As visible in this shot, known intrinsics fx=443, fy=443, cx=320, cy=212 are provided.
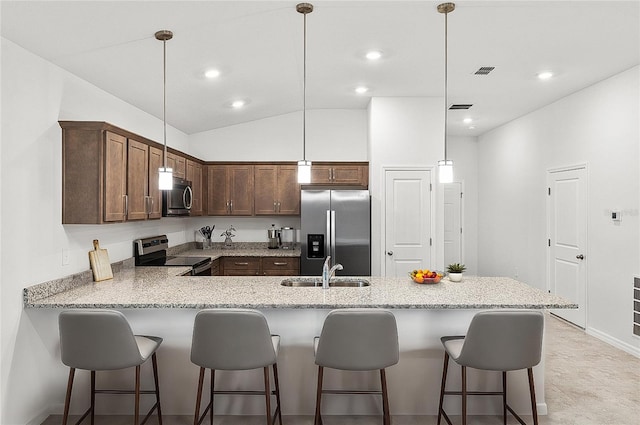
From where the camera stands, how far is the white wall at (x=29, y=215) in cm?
271

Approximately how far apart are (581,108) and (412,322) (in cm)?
370

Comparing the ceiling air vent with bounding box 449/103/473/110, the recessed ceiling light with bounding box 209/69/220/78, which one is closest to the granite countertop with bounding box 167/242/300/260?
the recessed ceiling light with bounding box 209/69/220/78

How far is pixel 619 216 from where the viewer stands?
4.45m

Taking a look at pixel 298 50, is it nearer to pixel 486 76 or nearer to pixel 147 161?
pixel 147 161

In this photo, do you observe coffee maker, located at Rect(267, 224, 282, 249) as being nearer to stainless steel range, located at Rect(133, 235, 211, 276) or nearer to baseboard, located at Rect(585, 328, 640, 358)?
stainless steel range, located at Rect(133, 235, 211, 276)

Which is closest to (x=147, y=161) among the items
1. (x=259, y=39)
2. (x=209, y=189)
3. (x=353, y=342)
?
(x=259, y=39)

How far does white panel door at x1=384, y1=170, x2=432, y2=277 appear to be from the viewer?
5523mm

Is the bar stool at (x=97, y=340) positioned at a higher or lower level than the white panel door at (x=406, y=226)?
lower

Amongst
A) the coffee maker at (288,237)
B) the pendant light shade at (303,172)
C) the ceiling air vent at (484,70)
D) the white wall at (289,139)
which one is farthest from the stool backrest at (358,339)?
the white wall at (289,139)

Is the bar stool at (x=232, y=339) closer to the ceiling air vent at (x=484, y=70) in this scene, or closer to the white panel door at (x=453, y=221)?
the ceiling air vent at (x=484, y=70)

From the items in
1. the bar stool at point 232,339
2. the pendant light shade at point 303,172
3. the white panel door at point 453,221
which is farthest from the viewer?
the white panel door at point 453,221

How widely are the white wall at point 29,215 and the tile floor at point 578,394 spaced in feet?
1.24

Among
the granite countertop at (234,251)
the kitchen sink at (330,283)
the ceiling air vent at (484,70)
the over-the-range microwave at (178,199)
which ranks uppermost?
the ceiling air vent at (484,70)

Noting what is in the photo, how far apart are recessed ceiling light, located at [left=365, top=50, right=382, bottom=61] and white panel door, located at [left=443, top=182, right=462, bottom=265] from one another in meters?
4.66
